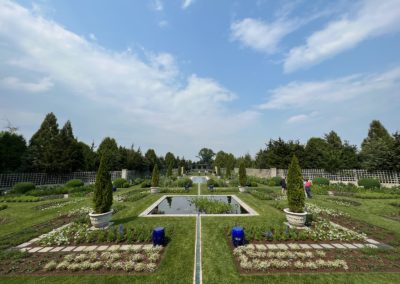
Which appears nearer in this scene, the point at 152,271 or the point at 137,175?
the point at 152,271

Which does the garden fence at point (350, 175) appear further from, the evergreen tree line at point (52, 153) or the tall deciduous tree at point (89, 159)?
the tall deciduous tree at point (89, 159)

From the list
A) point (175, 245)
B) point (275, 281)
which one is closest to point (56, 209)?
point (175, 245)

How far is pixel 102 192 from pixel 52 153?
22.9 m

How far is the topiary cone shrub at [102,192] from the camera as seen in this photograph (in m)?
8.83

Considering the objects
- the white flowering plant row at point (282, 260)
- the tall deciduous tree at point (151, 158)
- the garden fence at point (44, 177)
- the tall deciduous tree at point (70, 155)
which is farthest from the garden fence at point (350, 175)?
the tall deciduous tree at point (70, 155)

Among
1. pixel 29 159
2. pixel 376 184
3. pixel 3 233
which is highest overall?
pixel 29 159

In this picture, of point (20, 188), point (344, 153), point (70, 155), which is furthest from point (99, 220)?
point (344, 153)

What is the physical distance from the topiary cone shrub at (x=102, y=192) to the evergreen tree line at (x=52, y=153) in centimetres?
1542

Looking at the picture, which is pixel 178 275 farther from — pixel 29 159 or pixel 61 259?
pixel 29 159

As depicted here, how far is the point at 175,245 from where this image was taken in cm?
685

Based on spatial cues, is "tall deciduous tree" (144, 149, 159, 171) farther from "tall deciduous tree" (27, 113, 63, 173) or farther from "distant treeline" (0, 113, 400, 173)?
"tall deciduous tree" (27, 113, 63, 173)

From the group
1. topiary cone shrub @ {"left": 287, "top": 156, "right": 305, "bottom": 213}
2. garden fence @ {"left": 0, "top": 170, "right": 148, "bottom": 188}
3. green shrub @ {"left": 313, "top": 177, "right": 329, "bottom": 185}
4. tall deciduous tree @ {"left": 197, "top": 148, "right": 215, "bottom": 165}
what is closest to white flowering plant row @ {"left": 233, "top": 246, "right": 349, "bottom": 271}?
topiary cone shrub @ {"left": 287, "top": 156, "right": 305, "bottom": 213}

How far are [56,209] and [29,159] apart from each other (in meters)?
19.8

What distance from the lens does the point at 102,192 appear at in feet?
29.2
